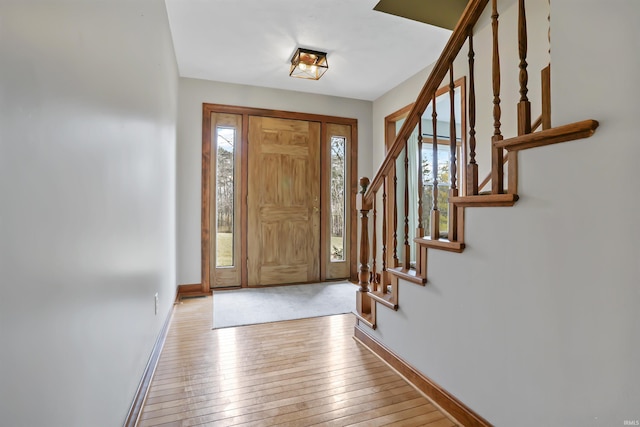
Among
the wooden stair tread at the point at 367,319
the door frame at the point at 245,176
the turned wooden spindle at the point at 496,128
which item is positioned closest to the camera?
the turned wooden spindle at the point at 496,128

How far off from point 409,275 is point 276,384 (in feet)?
3.30

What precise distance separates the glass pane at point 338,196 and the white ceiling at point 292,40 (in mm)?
869

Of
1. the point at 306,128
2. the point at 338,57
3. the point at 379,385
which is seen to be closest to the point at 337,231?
the point at 306,128

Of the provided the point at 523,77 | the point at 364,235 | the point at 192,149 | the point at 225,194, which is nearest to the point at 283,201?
the point at 225,194

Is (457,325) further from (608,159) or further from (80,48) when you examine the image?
(80,48)

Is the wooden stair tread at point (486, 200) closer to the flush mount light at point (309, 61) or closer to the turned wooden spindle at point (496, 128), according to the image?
the turned wooden spindle at point (496, 128)

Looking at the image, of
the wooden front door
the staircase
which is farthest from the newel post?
the wooden front door

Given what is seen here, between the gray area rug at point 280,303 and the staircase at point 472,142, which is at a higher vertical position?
the staircase at point 472,142

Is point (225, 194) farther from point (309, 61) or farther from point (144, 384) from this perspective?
point (144, 384)

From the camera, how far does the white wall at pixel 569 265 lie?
2.99ft

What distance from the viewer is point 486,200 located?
1331mm

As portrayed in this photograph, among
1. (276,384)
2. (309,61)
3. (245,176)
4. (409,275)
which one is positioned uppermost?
(309,61)

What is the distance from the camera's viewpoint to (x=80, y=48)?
2.95 feet

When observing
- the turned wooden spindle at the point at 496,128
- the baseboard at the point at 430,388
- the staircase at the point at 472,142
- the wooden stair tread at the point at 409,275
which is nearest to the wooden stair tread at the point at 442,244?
the staircase at the point at 472,142
